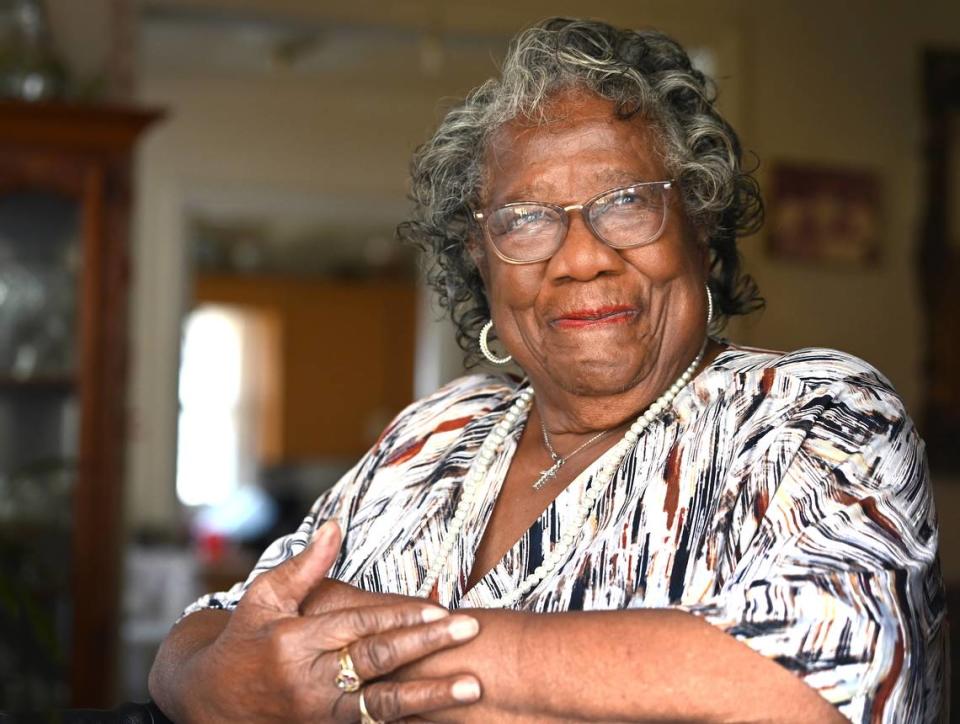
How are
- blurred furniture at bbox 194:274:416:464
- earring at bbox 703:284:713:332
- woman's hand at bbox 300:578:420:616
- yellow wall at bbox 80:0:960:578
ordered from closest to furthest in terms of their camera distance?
woman's hand at bbox 300:578:420:616 < earring at bbox 703:284:713:332 < yellow wall at bbox 80:0:960:578 < blurred furniture at bbox 194:274:416:464

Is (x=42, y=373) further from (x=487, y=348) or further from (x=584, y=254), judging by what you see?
(x=584, y=254)

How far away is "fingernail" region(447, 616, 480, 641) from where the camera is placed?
3.80ft

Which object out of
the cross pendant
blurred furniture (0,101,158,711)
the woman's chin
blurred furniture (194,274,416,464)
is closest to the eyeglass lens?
the woman's chin

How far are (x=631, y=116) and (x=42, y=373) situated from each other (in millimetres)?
2584

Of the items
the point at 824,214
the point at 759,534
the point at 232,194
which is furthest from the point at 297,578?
the point at 232,194

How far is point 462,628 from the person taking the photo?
1159 mm

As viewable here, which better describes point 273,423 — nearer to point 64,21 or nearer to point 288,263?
point 288,263

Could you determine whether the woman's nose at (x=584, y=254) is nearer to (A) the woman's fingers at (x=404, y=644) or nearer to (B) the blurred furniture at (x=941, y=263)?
(A) the woman's fingers at (x=404, y=644)

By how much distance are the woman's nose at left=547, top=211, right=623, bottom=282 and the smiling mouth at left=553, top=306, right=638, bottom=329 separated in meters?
0.04

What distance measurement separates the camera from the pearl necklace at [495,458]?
1.38 meters

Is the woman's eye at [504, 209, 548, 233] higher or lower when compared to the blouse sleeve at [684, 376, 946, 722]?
higher

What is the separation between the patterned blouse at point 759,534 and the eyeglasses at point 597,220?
0.19m

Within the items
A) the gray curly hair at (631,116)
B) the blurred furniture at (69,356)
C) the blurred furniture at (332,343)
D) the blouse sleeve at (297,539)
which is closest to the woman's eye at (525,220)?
the gray curly hair at (631,116)

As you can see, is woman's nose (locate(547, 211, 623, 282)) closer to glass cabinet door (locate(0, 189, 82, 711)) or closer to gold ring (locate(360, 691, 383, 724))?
gold ring (locate(360, 691, 383, 724))
